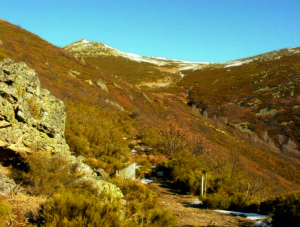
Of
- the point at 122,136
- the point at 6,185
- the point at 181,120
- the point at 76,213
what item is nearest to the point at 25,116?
the point at 6,185

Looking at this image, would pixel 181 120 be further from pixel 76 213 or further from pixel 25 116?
pixel 76 213

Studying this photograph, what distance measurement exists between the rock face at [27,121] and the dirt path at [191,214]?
1.69 metres

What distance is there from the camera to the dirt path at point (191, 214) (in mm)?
5580

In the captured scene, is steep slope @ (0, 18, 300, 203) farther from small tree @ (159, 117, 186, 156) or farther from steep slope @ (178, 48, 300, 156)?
steep slope @ (178, 48, 300, 156)

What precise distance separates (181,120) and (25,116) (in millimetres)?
20623

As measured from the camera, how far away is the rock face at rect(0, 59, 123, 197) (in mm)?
4992

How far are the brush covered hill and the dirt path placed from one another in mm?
1116

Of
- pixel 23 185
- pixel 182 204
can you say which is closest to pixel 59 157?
pixel 23 185

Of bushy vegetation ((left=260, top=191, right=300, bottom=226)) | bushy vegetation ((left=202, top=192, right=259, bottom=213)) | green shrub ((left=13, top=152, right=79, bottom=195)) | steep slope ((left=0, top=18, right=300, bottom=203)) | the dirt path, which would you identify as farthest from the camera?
steep slope ((left=0, top=18, right=300, bottom=203))

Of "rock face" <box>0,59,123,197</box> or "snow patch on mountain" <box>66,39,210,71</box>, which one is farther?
"snow patch on mountain" <box>66,39,210,71</box>

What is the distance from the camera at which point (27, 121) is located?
17.9 feet

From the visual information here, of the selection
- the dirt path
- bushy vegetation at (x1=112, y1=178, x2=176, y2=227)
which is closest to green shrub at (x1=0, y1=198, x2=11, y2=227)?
bushy vegetation at (x1=112, y1=178, x2=176, y2=227)

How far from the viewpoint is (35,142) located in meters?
5.40

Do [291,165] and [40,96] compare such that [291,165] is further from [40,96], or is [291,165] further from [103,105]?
[40,96]
